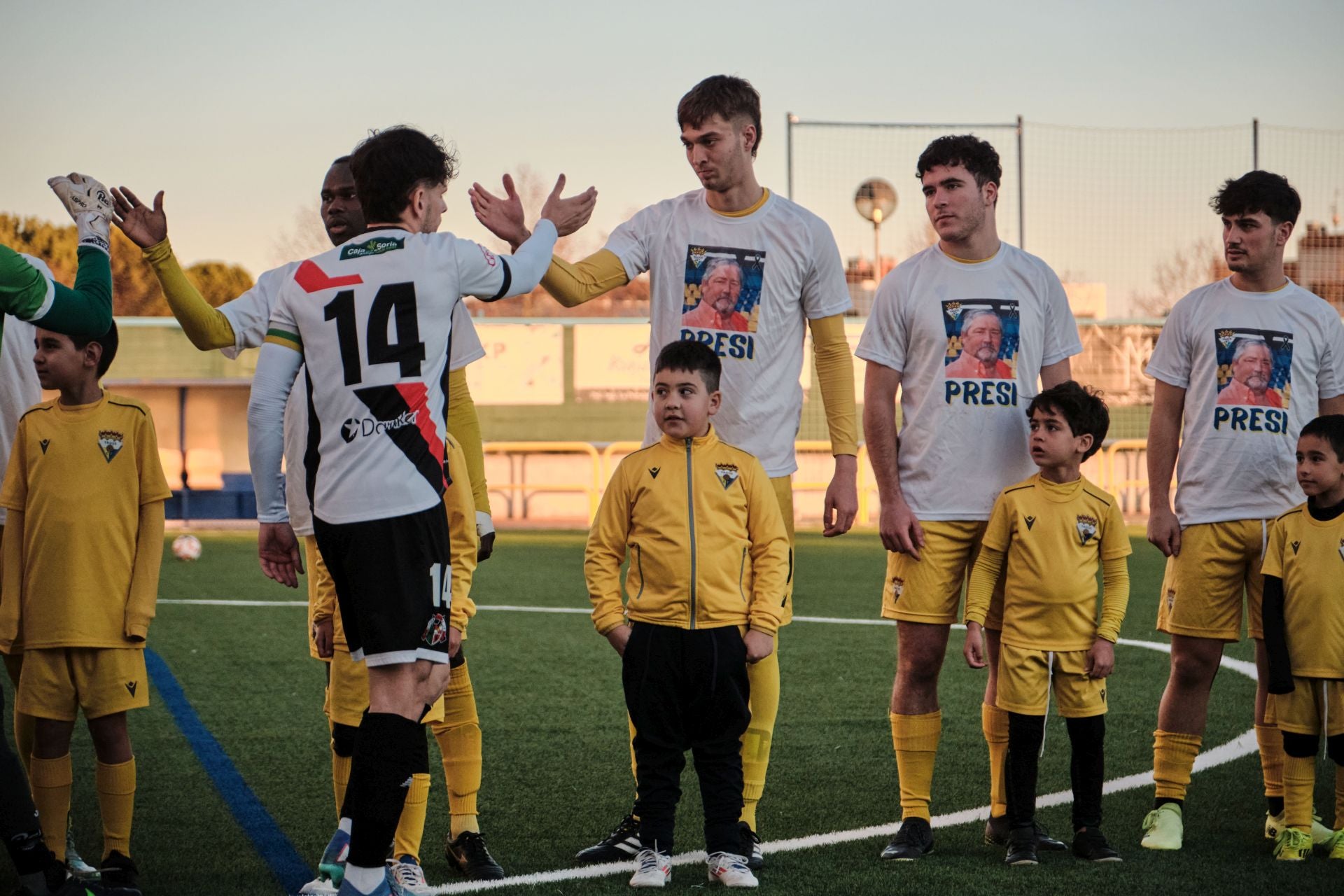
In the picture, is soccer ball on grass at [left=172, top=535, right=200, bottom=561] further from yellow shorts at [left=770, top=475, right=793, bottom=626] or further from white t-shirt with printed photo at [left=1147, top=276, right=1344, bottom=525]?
white t-shirt with printed photo at [left=1147, top=276, right=1344, bottom=525]

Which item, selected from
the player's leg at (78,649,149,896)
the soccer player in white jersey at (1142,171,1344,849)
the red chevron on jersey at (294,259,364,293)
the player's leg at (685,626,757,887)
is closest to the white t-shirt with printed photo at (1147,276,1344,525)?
the soccer player in white jersey at (1142,171,1344,849)

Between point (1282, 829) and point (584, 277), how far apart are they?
9.50ft

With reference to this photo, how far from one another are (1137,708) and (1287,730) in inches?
91.3

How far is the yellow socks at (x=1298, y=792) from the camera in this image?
179 inches

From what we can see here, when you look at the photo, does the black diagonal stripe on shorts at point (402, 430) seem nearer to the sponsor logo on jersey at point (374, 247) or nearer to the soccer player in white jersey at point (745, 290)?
the sponsor logo on jersey at point (374, 247)

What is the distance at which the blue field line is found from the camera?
4335 mm

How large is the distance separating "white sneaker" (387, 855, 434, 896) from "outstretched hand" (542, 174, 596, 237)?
1.87 m

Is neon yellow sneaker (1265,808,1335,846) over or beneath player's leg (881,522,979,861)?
beneath

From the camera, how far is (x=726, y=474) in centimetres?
436

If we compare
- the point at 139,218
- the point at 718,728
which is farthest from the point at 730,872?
the point at 139,218

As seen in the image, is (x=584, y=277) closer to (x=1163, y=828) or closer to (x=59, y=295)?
(x=59, y=295)

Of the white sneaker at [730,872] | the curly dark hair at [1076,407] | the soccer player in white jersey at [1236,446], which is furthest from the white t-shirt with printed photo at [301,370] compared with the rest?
the soccer player in white jersey at [1236,446]

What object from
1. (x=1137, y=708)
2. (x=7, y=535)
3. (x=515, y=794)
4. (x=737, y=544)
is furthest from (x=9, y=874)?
(x=1137, y=708)

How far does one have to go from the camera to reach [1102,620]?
4.56 metres
